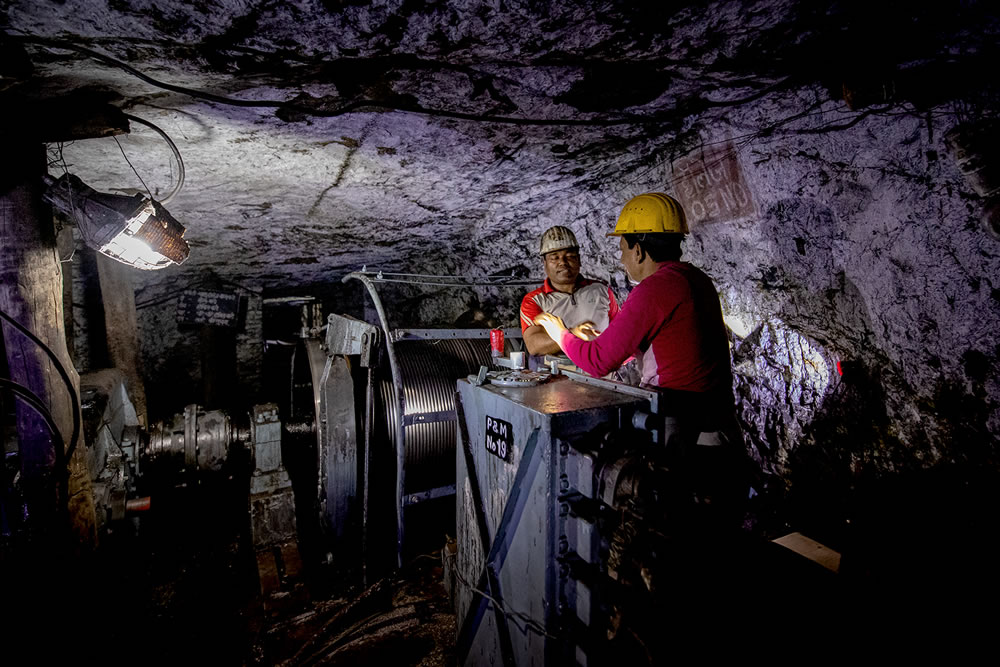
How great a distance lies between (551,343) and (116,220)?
10.4ft

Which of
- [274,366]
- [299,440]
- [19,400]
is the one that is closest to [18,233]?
[19,400]

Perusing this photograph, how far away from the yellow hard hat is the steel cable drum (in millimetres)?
2316

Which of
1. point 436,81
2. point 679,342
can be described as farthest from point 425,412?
point 436,81

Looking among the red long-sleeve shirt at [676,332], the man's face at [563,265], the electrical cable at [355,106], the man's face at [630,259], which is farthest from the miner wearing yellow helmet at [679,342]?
the man's face at [563,265]

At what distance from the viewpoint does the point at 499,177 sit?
4203 millimetres

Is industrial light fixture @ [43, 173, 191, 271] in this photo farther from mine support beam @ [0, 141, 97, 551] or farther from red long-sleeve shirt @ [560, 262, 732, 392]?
red long-sleeve shirt @ [560, 262, 732, 392]

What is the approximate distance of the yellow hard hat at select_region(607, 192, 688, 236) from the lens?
265 centimetres

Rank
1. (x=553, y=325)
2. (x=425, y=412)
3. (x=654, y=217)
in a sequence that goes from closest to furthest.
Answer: (x=654, y=217)
(x=553, y=325)
(x=425, y=412)

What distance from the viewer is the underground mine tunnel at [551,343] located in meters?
1.90

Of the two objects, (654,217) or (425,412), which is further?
(425,412)

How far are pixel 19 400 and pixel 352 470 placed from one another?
2310 mm

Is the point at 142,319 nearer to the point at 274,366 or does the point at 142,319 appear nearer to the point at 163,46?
the point at 274,366

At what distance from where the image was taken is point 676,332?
232 centimetres

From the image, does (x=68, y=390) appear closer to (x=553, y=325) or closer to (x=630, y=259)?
(x=553, y=325)
